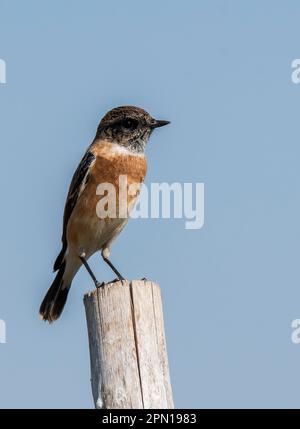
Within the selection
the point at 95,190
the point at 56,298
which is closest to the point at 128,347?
the point at 95,190

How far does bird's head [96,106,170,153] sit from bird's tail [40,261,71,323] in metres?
1.66

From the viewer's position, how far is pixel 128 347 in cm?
719

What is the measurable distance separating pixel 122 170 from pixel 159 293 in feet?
11.3

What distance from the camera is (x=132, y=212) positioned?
10875mm

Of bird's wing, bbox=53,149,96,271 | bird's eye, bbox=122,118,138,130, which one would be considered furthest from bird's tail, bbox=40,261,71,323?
bird's eye, bbox=122,118,138,130

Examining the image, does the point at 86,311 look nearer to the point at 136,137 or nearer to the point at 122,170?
the point at 122,170

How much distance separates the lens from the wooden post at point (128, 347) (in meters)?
7.08

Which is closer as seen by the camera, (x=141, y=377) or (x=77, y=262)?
(x=141, y=377)

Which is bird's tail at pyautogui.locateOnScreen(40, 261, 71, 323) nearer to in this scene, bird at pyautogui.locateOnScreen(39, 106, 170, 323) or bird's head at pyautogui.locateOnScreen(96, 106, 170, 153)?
bird at pyautogui.locateOnScreen(39, 106, 170, 323)

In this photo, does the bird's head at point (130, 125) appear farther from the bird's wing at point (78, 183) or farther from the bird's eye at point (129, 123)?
the bird's wing at point (78, 183)

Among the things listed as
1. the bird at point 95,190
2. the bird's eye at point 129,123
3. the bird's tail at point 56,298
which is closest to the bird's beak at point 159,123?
the bird at point 95,190

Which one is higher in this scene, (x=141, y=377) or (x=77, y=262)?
(x=77, y=262)
